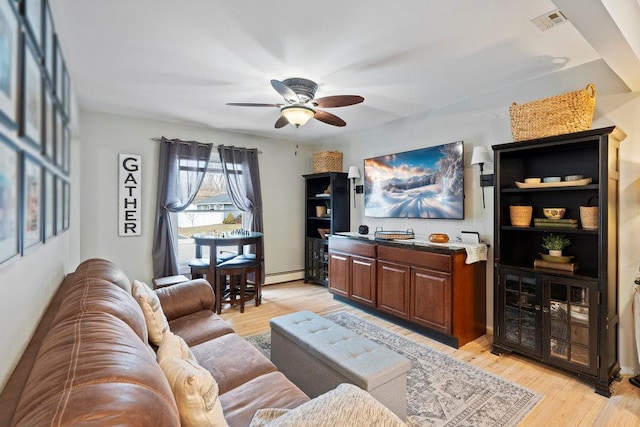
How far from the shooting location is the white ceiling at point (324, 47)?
6.18 feet

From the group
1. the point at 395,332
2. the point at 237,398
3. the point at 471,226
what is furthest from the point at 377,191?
the point at 237,398

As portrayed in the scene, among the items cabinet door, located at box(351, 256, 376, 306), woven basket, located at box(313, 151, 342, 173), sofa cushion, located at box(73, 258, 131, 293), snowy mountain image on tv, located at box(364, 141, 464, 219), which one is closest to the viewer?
sofa cushion, located at box(73, 258, 131, 293)

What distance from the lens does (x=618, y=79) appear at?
8.20 feet

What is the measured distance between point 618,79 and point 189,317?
3.92m

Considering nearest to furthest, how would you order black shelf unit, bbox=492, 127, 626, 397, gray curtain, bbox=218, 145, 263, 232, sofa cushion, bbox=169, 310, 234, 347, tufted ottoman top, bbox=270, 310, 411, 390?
tufted ottoman top, bbox=270, 310, 411, 390
sofa cushion, bbox=169, 310, 234, 347
black shelf unit, bbox=492, 127, 626, 397
gray curtain, bbox=218, 145, 263, 232

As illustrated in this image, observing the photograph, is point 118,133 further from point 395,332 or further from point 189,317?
point 395,332

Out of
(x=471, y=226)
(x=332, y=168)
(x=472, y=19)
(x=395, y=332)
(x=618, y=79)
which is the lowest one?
(x=395, y=332)

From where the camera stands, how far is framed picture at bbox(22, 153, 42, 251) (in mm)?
1074

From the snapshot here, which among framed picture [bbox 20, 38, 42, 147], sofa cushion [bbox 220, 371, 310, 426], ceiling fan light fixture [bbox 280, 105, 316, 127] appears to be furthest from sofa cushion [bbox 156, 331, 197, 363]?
ceiling fan light fixture [bbox 280, 105, 316, 127]

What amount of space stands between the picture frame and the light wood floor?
7.76 feet

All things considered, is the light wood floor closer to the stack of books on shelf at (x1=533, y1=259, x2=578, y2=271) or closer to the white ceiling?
the stack of books on shelf at (x1=533, y1=259, x2=578, y2=271)

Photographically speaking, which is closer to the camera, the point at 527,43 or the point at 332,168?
the point at 527,43

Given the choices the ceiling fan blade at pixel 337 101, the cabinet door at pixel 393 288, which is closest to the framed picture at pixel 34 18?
the ceiling fan blade at pixel 337 101

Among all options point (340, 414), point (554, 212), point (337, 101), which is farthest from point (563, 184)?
point (340, 414)
